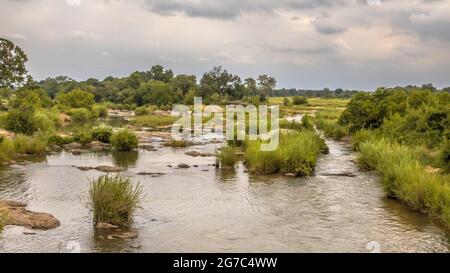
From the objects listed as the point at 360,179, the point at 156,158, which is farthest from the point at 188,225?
the point at 156,158

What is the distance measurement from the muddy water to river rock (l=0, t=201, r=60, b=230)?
1.40 feet

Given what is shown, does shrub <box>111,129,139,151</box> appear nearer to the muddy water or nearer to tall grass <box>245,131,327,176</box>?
the muddy water

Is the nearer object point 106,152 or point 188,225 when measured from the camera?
point 188,225

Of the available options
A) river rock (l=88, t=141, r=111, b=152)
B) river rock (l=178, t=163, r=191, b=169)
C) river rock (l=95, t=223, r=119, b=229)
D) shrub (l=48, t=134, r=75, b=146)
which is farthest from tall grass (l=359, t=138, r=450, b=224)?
shrub (l=48, t=134, r=75, b=146)

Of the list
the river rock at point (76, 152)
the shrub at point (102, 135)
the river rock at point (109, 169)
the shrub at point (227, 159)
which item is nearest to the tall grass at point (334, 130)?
the shrub at point (227, 159)

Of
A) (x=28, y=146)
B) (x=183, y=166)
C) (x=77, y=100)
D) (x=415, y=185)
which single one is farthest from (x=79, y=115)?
(x=415, y=185)

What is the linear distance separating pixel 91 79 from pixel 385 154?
161 meters

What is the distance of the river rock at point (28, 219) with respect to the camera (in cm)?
1495

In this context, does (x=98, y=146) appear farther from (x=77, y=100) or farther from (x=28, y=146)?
(x=77, y=100)

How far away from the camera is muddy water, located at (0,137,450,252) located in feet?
44.4

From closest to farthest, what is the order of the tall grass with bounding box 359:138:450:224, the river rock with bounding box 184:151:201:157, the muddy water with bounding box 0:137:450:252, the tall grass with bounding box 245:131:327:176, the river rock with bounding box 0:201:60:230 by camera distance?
the muddy water with bounding box 0:137:450:252, the river rock with bounding box 0:201:60:230, the tall grass with bounding box 359:138:450:224, the tall grass with bounding box 245:131:327:176, the river rock with bounding box 184:151:201:157

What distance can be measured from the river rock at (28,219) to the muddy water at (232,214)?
0.43 m

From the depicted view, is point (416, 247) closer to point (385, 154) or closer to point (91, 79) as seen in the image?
point (385, 154)
